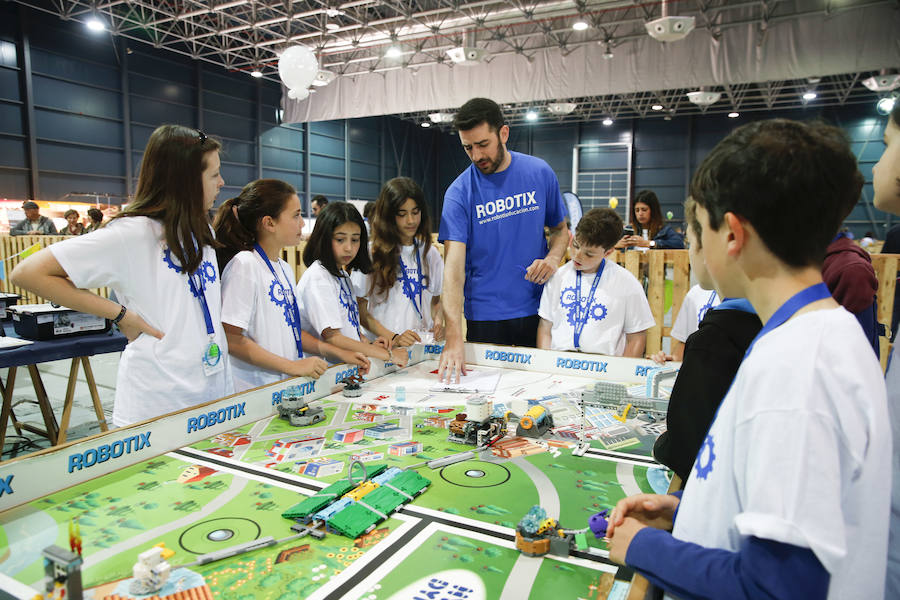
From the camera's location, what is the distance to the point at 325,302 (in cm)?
254

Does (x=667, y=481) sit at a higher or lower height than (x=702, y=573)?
lower

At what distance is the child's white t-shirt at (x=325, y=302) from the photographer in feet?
8.30

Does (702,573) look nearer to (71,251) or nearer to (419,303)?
(71,251)

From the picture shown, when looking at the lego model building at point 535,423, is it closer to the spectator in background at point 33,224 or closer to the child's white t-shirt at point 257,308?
the child's white t-shirt at point 257,308

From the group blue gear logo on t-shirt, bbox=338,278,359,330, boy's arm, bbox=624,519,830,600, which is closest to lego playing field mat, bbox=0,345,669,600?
boy's arm, bbox=624,519,830,600

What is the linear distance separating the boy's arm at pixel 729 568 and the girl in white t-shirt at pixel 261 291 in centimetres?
149

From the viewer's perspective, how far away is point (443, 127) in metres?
23.5

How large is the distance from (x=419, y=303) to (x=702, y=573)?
241 centimetres

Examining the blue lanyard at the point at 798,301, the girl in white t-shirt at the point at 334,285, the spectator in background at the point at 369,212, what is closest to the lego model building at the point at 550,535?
the blue lanyard at the point at 798,301

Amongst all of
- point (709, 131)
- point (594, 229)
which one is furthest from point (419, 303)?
point (709, 131)

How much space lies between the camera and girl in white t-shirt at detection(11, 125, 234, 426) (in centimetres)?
173

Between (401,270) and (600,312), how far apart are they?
3.41 feet

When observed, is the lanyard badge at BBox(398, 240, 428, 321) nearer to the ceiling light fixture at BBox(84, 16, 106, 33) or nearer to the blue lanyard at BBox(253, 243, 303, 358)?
the blue lanyard at BBox(253, 243, 303, 358)

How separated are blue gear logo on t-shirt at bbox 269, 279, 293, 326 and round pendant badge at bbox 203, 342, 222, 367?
37 centimetres
